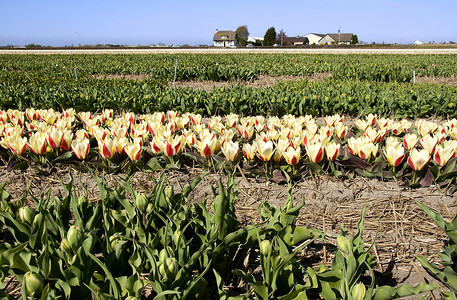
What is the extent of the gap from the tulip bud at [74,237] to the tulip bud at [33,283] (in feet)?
0.75

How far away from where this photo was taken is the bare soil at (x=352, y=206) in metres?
1.89

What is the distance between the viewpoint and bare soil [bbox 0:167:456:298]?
1.89 metres

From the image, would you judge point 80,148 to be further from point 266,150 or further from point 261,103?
point 261,103

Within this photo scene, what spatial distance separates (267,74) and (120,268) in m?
13.8

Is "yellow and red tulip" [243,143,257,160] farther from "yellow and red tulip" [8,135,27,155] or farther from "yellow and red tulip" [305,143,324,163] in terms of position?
"yellow and red tulip" [8,135,27,155]

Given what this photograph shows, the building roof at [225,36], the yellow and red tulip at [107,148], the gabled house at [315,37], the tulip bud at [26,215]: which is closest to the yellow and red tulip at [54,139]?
the yellow and red tulip at [107,148]

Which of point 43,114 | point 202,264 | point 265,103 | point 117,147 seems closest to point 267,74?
point 265,103

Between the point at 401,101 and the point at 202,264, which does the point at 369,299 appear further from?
the point at 401,101

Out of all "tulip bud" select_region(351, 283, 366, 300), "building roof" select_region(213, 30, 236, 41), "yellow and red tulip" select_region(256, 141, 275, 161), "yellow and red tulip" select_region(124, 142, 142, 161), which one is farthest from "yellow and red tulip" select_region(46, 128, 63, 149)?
"building roof" select_region(213, 30, 236, 41)

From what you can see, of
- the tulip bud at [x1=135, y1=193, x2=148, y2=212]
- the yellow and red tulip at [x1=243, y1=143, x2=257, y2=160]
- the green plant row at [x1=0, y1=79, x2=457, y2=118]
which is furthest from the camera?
the green plant row at [x1=0, y1=79, x2=457, y2=118]

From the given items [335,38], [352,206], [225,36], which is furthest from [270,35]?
[352,206]

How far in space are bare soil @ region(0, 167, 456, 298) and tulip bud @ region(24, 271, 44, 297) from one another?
69 cm

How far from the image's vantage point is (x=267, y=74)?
14688 mm

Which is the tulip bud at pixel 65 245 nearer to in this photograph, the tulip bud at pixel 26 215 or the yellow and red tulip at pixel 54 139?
the tulip bud at pixel 26 215
